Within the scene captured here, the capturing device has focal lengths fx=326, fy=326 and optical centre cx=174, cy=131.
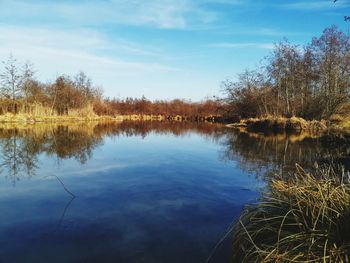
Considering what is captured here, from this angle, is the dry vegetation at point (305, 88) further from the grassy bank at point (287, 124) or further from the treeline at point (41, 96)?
the treeline at point (41, 96)

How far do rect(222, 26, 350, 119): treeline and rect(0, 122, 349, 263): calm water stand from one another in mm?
17922

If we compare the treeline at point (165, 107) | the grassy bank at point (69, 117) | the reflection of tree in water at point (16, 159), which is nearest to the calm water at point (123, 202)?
the reflection of tree in water at point (16, 159)

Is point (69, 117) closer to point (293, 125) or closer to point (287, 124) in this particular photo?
point (287, 124)

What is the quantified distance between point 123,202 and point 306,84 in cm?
2881

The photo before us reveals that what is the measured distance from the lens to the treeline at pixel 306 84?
27.0 meters

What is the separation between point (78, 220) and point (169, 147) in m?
10.1

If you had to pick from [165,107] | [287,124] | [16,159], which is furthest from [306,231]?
[165,107]

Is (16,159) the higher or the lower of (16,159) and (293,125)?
the lower

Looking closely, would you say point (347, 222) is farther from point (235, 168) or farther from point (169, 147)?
point (169, 147)

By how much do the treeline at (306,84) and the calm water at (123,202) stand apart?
17922 millimetres

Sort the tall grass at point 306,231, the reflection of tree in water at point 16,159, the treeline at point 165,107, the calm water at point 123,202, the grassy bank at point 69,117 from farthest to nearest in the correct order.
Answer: the treeline at point 165,107 → the grassy bank at point 69,117 → the reflection of tree in water at point 16,159 → the calm water at point 123,202 → the tall grass at point 306,231

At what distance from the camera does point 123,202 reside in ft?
20.9

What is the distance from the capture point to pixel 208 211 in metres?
5.93

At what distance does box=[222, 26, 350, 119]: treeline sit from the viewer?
1065 inches
